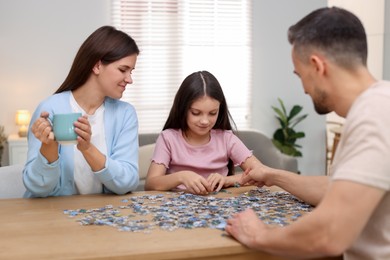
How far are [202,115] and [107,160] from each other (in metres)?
0.63

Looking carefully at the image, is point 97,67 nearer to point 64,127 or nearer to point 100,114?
point 100,114

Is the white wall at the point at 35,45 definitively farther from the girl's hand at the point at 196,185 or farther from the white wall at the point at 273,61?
the girl's hand at the point at 196,185

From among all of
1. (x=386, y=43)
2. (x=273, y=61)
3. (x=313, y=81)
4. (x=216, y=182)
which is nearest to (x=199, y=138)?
(x=216, y=182)

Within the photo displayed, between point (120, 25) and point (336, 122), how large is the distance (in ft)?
11.9

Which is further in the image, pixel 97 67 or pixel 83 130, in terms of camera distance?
pixel 97 67

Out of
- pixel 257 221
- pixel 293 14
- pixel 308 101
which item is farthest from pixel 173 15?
pixel 257 221

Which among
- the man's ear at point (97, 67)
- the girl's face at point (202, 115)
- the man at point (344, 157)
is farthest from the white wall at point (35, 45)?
the man at point (344, 157)

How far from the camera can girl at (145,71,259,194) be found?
265 centimetres

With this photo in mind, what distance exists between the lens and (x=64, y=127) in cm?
190

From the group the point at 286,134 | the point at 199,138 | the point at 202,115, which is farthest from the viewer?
the point at 286,134

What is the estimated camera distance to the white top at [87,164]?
92.7 inches

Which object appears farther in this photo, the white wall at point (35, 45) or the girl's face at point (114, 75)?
the white wall at point (35, 45)

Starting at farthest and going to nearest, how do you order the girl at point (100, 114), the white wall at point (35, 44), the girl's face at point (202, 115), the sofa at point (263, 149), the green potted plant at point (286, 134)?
1. the green potted plant at point (286, 134)
2. the white wall at point (35, 44)
3. the sofa at point (263, 149)
4. the girl's face at point (202, 115)
5. the girl at point (100, 114)

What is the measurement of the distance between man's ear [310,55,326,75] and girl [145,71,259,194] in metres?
1.12
